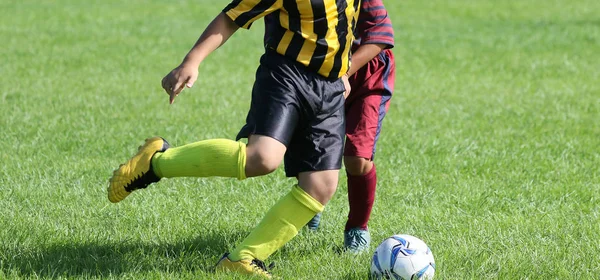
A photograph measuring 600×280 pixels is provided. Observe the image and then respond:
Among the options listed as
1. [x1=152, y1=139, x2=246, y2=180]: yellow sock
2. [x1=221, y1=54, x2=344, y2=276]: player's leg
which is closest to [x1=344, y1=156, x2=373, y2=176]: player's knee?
[x1=221, y1=54, x2=344, y2=276]: player's leg

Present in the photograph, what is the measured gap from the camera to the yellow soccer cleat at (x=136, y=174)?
3.75 metres

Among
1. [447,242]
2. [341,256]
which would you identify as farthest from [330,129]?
[447,242]

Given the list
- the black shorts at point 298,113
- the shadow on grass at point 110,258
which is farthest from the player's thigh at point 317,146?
the shadow on grass at point 110,258

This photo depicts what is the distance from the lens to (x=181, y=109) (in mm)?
8164

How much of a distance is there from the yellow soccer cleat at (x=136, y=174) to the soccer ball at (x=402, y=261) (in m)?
0.98

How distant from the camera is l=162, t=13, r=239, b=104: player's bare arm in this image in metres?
3.51

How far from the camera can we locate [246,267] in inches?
146

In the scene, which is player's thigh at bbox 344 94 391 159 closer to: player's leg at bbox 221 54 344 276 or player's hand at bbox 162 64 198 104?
player's leg at bbox 221 54 344 276

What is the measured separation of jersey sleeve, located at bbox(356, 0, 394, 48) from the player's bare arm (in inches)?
32.5

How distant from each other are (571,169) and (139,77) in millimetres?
5321

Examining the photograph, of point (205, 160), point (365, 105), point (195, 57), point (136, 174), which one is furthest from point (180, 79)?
point (365, 105)

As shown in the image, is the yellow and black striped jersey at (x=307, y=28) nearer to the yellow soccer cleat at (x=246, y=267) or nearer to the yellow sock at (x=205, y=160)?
the yellow sock at (x=205, y=160)

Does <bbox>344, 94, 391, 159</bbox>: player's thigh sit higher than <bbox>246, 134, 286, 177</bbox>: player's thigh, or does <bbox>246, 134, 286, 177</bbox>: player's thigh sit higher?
<bbox>246, 134, 286, 177</bbox>: player's thigh

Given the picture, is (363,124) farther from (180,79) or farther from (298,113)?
(180,79)
